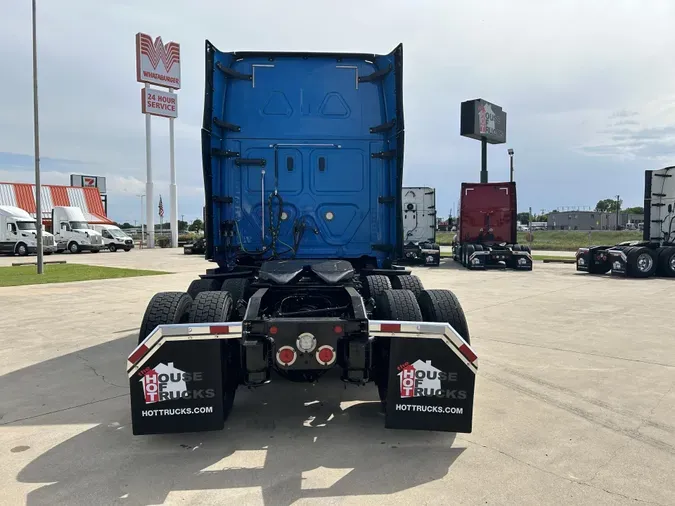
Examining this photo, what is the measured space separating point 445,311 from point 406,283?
1.54 meters

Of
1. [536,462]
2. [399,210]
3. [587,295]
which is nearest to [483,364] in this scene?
[399,210]

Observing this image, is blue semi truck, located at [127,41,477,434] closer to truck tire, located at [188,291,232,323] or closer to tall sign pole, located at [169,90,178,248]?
truck tire, located at [188,291,232,323]

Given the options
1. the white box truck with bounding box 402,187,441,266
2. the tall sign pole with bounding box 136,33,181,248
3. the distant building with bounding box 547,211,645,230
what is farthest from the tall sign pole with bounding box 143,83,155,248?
the distant building with bounding box 547,211,645,230

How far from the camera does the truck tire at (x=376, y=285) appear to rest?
511 cm

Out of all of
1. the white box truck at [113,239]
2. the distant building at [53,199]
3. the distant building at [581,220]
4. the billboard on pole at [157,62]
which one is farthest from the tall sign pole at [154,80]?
the distant building at [581,220]

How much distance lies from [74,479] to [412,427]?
2328 mm

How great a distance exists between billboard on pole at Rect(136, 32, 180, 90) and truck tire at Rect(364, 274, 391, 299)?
40.9 m

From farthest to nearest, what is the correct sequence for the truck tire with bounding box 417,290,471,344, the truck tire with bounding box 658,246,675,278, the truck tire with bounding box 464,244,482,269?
1. the truck tire with bounding box 464,244,482,269
2. the truck tire with bounding box 658,246,675,278
3. the truck tire with bounding box 417,290,471,344

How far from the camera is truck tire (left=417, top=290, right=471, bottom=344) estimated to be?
13.7ft

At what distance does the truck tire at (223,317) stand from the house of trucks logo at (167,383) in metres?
0.27

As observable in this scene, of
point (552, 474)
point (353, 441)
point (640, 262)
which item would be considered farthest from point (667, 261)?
point (353, 441)

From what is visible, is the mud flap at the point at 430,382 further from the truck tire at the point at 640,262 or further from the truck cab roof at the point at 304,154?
the truck tire at the point at 640,262

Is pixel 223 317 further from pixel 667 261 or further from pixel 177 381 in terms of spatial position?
pixel 667 261

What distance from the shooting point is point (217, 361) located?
12.0 ft
